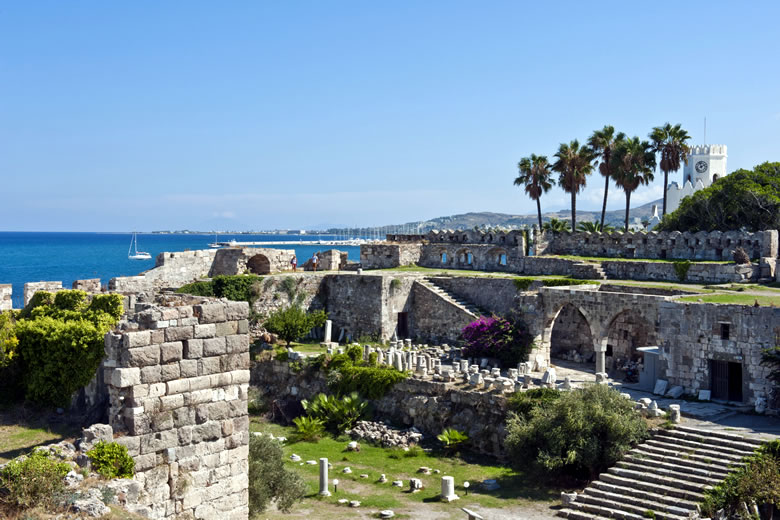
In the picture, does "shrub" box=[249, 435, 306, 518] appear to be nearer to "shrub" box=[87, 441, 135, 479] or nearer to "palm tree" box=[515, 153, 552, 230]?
"shrub" box=[87, 441, 135, 479]

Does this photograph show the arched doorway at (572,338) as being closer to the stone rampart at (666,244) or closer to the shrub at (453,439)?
the stone rampart at (666,244)

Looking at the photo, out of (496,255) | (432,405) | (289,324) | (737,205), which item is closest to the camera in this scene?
(432,405)

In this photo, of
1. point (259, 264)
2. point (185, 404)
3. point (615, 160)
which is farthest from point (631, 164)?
point (185, 404)

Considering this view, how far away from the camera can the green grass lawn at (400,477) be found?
18000 millimetres

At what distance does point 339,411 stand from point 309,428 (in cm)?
135

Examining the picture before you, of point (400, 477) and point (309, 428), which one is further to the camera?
point (309, 428)

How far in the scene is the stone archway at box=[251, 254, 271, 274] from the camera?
36.0 metres

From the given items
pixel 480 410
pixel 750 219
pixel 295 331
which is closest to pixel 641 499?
pixel 480 410

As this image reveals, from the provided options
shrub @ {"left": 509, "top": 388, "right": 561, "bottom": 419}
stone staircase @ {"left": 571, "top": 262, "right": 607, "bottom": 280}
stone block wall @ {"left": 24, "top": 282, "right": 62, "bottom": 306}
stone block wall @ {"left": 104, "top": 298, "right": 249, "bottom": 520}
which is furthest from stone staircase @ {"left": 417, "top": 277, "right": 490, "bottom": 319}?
stone block wall @ {"left": 104, "top": 298, "right": 249, "bottom": 520}

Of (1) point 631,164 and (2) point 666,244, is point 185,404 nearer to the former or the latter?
(2) point 666,244

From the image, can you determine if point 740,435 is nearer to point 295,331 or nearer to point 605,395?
point 605,395

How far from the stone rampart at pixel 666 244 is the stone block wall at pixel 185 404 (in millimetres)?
25925

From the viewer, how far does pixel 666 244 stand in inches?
1280

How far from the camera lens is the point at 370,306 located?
33.3 metres
